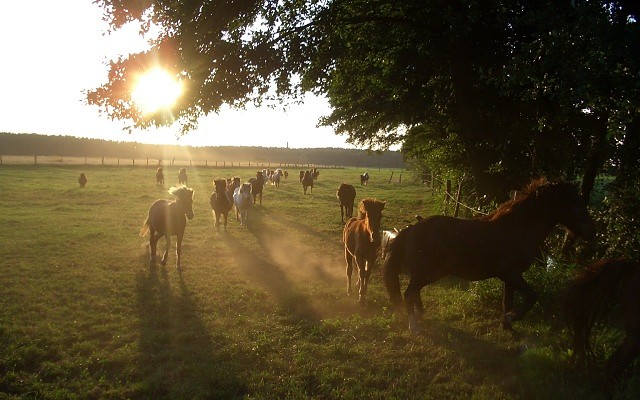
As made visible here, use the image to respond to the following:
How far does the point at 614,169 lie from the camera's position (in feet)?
23.6

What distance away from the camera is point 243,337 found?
6352 millimetres

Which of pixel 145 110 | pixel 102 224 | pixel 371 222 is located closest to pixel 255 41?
pixel 145 110

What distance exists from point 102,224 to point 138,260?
21.8 ft

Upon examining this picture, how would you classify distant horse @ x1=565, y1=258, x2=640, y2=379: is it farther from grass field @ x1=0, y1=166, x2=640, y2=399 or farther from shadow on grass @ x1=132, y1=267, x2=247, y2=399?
shadow on grass @ x1=132, y1=267, x2=247, y2=399

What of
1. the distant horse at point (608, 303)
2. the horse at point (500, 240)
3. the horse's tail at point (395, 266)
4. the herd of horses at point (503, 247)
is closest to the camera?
the distant horse at point (608, 303)

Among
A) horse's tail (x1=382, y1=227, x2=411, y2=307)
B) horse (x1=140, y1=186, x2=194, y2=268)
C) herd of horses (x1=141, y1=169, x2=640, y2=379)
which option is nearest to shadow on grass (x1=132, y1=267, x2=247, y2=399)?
horse's tail (x1=382, y1=227, x2=411, y2=307)

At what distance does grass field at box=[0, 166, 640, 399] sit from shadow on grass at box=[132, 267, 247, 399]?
2 centimetres

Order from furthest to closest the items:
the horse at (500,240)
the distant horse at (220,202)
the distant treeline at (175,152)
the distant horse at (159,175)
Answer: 1. the distant treeline at (175,152)
2. the distant horse at (159,175)
3. the distant horse at (220,202)
4. the horse at (500,240)

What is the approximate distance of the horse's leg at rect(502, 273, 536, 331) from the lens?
5344mm

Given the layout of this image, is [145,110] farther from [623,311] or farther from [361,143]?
[361,143]

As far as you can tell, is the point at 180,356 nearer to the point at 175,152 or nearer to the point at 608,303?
the point at 608,303

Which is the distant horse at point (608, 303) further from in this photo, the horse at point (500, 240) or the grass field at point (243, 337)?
the horse at point (500, 240)

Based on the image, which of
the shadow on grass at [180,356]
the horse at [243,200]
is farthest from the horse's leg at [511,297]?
the horse at [243,200]

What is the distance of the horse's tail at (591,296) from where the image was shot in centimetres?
426
